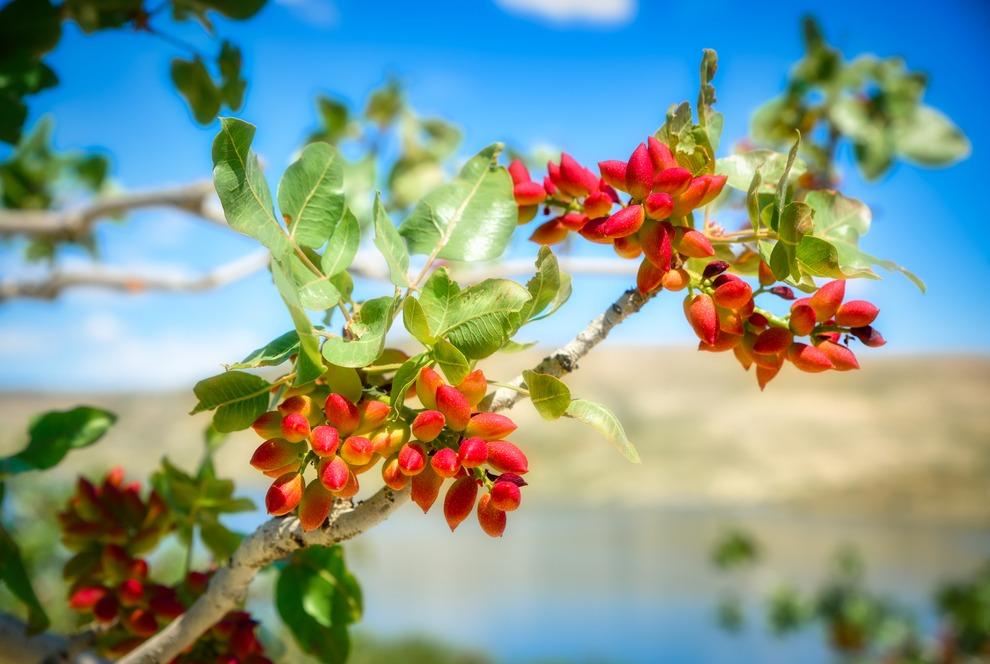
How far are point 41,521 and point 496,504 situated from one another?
138 inches

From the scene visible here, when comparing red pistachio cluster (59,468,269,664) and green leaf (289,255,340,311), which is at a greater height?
green leaf (289,255,340,311)

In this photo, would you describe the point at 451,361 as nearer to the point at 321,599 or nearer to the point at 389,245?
the point at 389,245

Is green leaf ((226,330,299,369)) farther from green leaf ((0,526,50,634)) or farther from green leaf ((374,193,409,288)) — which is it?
green leaf ((0,526,50,634))

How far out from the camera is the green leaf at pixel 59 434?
1.97 ft

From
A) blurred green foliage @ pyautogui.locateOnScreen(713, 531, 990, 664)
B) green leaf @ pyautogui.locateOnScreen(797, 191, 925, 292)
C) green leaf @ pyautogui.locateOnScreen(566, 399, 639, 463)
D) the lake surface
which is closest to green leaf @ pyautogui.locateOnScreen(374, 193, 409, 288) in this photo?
green leaf @ pyautogui.locateOnScreen(566, 399, 639, 463)

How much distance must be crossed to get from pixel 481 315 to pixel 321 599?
1.01ft

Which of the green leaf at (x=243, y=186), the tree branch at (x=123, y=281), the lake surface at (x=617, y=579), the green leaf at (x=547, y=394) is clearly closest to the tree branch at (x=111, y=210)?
the tree branch at (x=123, y=281)

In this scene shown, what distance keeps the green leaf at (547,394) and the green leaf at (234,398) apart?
0.15 meters

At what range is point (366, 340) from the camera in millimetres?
382

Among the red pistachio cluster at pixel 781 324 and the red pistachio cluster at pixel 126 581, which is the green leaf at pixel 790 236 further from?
the red pistachio cluster at pixel 126 581

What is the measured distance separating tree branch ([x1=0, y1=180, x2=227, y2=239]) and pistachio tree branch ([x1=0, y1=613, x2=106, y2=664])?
0.82m

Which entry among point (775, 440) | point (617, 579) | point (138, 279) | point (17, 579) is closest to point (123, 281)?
point (138, 279)

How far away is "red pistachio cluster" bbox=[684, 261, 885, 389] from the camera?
16.0 inches

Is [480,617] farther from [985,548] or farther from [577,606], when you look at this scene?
[985,548]
